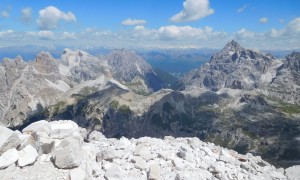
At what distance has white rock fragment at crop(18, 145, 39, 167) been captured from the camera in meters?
24.5

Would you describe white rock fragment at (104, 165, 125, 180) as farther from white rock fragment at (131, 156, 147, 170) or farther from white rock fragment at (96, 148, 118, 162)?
white rock fragment at (96, 148, 118, 162)

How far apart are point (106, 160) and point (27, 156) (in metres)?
6.23

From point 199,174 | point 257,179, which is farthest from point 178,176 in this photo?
point 257,179

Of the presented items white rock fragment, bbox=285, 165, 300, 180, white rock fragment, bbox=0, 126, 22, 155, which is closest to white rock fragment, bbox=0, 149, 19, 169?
white rock fragment, bbox=0, 126, 22, 155

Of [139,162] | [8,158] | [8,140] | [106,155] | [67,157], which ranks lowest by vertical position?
[139,162]

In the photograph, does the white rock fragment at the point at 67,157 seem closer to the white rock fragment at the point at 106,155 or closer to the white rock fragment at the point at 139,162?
the white rock fragment at the point at 106,155

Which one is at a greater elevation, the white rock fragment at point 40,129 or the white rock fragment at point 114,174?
the white rock fragment at point 40,129

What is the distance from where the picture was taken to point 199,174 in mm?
28656

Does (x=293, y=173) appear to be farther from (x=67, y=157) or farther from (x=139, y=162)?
(x=67, y=157)

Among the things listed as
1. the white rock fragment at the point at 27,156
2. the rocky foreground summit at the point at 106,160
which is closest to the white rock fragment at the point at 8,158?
the rocky foreground summit at the point at 106,160

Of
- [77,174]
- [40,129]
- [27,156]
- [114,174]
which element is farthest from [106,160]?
[27,156]

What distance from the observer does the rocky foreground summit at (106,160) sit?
2439 centimetres

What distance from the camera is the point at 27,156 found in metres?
24.9

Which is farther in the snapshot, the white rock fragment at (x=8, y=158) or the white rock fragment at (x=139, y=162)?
the white rock fragment at (x=139, y=162)
